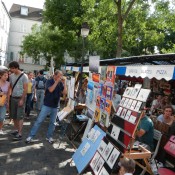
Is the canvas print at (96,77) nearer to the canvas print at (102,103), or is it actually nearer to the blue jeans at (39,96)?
the canvas print at (102,103)

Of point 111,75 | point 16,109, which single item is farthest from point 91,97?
point 16,109

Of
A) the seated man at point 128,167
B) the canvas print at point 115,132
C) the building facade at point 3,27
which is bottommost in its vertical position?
the seated man at point 128,167

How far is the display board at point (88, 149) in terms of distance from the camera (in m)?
5.38

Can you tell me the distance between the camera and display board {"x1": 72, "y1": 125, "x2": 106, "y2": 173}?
17.7 feet

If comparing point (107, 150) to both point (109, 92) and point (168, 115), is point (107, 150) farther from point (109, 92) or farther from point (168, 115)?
point (168, 115)

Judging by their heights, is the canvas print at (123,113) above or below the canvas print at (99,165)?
above

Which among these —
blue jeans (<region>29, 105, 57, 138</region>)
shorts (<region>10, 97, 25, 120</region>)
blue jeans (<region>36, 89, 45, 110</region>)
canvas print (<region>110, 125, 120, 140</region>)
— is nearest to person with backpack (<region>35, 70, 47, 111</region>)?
blue jeans (<region>36, 89, 45, 110</region>)

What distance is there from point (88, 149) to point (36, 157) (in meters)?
1.35

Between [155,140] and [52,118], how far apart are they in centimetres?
252

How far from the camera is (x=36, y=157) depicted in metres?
6.34

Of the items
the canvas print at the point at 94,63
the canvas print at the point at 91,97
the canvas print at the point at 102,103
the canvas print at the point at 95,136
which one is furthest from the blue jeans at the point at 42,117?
the canvas print at the point at 95,136

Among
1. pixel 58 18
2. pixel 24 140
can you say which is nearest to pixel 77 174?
pixel 24 140

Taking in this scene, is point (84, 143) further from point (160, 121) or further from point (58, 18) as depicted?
point (58, 18)

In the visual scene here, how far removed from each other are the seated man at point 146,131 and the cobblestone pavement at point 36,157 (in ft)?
4.68
